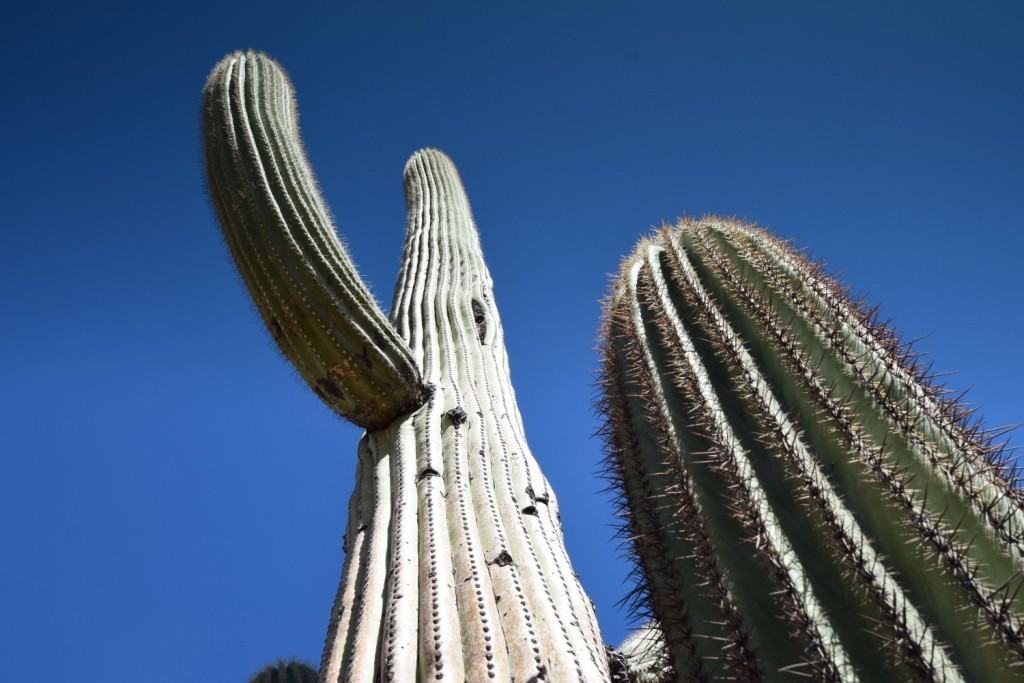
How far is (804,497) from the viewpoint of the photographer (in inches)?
81.0

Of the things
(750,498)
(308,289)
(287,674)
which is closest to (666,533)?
(750,498)

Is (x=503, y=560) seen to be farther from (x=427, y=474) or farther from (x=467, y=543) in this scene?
(x=427, y=474)

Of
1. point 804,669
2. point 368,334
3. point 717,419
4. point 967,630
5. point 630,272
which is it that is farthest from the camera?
point 630,272

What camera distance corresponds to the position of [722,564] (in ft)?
6.84

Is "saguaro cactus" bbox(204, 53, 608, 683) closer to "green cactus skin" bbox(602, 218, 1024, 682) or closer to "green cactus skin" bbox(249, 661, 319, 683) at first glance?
"green cactus skin" bbox(602, 218, 1024, 682)

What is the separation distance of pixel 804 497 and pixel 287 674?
343 centimetres

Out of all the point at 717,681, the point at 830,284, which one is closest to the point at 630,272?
the point at 830,284

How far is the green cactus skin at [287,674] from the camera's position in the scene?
429 cm

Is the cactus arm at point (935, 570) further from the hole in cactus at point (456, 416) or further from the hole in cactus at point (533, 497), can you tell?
the hole in cactus at point (456, 416)

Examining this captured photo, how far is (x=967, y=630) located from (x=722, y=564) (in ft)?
1.97

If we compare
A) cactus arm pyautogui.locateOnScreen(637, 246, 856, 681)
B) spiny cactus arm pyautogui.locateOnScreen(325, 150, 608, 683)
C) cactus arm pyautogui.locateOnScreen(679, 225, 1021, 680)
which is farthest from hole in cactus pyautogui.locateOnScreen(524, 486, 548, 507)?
cactus arm pyautogui.locateOnScreen(679, 225, 1021, 680)

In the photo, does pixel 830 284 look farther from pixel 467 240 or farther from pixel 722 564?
pixel 467 240

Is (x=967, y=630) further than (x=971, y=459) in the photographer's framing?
No

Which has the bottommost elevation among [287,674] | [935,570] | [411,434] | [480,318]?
[935,570]
